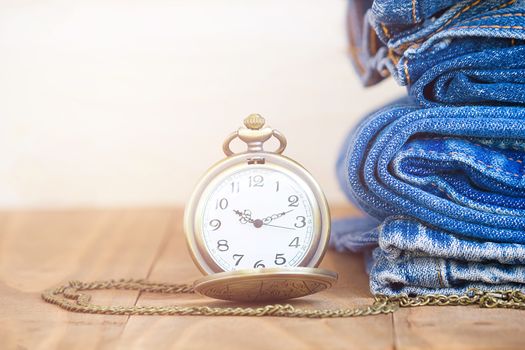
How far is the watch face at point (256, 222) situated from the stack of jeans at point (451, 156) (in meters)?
0.09

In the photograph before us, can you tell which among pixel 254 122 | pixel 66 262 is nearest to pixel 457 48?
pixel 254 122

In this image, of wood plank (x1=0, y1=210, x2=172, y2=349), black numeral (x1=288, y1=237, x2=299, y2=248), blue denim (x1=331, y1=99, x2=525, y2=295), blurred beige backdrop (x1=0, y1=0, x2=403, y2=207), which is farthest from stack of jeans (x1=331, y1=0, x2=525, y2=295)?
blurred beige backdrop (x1=0, y1=0, x2=403, y2=207)

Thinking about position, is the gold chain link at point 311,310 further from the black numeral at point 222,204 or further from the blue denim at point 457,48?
the blue denim at point 457,48

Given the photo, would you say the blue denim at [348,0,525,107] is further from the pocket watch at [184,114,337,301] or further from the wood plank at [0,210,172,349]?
the wood plank at [0,210,172,349]

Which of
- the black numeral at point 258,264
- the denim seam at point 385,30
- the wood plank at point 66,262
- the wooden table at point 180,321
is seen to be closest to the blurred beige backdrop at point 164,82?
the wood plank at point 66,262

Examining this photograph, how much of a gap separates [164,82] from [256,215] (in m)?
0.98

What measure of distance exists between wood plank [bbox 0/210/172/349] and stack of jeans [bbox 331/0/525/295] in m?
0.36

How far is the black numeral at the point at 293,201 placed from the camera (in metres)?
1.31

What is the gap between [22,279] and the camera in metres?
1.52

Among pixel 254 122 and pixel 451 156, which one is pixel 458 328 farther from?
pixel 254 122

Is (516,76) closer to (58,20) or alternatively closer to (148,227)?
(148,227)

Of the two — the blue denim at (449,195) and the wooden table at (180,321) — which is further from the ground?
the blue denim at (449,195)

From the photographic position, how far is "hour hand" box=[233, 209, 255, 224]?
1304mm

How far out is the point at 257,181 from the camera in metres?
1.32
